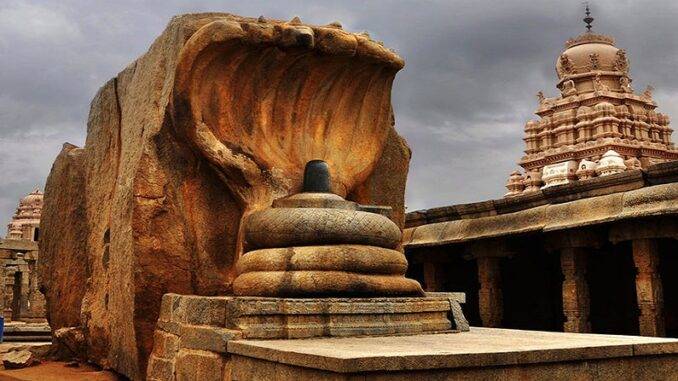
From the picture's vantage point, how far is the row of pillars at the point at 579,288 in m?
9.59

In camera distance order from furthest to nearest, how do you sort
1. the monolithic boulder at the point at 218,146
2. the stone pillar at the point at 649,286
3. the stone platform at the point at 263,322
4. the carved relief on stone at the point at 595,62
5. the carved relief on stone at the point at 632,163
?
the carved relief on stone at the point at 595,62 → the carved relief on stone at the point at 632,163 → the stone pillar at the point at 649,286 → the monolithic boulder at the point at 218,146 → the stone platform at the point at 263,322

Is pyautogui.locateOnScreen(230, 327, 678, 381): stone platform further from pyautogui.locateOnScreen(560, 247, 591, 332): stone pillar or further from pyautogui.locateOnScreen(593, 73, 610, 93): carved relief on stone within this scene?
pyautogui.locateOnScreen(593, 73, 610, 93): carved relief on stone

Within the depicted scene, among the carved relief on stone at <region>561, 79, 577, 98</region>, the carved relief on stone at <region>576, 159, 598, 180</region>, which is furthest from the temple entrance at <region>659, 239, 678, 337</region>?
the carved relief on stone at <region>561, 79, 577, 98</region>

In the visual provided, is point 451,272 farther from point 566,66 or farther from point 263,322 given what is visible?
A: point 566,66

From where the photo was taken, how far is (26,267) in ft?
80.2

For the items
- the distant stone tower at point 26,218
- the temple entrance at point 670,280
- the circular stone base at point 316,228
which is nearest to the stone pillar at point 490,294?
the temple entrance at point 670,280

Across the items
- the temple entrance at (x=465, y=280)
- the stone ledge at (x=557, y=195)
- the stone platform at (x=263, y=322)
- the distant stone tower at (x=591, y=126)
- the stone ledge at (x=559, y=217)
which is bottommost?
the stone platform at (x=263, y=322)

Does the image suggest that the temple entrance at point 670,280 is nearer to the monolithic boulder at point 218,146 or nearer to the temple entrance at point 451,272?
the temple entrance at point 451,272

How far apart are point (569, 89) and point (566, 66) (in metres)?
1.42

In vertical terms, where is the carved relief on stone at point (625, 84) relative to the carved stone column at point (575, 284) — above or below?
above

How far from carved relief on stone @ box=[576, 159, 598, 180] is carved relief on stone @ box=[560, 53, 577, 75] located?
6.02 metres

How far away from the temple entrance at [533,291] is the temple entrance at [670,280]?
75.3 inches

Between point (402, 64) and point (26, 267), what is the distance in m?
21.2

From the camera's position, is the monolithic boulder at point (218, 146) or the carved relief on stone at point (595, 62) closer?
the monolithic boulder at point (218, 146)
